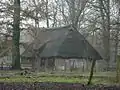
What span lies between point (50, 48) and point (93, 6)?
1066 cm

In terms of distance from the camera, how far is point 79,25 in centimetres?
5516

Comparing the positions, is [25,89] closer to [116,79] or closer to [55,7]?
[116,79]

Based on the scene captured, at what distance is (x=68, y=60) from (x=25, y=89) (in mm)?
37678

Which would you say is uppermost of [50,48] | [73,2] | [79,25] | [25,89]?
[73,2]

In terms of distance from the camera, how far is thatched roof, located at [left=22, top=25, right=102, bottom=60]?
48.9 metres

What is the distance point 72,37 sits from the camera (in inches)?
2036

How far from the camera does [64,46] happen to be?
4984 cm

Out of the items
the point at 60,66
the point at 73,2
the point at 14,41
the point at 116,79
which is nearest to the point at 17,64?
the point at 14,41

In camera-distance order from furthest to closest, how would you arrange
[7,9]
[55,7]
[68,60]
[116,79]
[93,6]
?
[55,7]
[68,60]
[93,6]
[7,9]
[116,79]

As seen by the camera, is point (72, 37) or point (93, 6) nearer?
point (93, 6)

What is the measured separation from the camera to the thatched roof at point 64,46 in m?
48.9

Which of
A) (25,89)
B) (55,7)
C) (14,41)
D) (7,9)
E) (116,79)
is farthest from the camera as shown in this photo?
(55,7)

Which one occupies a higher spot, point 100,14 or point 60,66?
point 100,14

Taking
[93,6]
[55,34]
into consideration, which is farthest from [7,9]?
[55,34]
